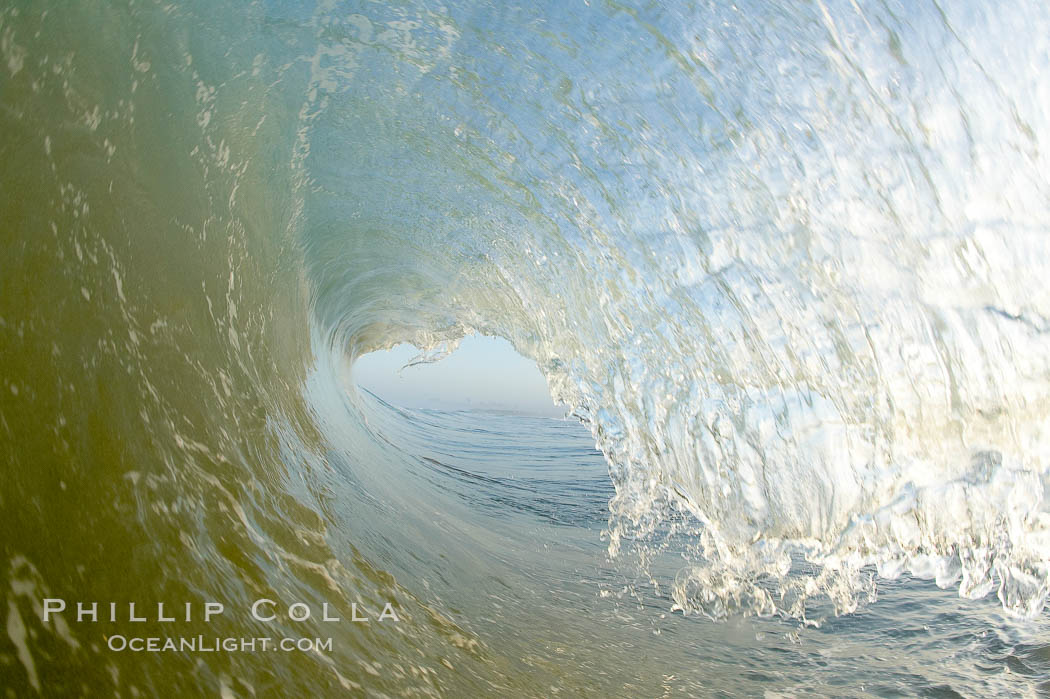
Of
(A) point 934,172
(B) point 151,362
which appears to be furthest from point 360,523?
(A) point 934,172

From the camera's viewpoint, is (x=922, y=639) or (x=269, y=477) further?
(x=922, y=639)

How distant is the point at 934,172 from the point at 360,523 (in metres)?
3.18

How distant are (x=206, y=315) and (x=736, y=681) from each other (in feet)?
9.88

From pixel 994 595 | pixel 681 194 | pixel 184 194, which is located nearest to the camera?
pixel 184 194

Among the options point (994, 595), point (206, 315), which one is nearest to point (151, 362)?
point (206, 315)

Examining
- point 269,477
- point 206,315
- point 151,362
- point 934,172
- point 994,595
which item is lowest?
point 994,595

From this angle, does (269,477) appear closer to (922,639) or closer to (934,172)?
(934,172)

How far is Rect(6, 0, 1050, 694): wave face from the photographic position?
1.86 meters

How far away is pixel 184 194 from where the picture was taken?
3.03 meters

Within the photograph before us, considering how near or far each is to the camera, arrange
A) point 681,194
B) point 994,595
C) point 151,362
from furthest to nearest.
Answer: point 994,595 < point 681,194 < point 151,362

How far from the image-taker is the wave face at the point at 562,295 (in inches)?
73.0

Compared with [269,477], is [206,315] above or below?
above

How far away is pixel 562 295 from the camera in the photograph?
5461 millimetres

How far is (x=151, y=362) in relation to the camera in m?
2.29
